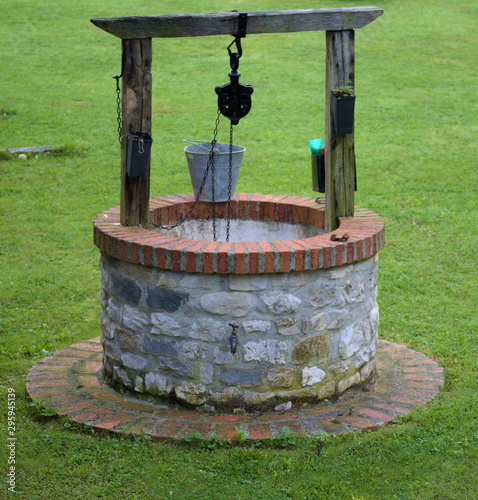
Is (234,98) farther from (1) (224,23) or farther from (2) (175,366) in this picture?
(2) (175,366)

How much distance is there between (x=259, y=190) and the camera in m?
11.0

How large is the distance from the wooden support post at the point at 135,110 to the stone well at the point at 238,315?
0.16 meters

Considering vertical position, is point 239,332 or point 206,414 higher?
point 239,332

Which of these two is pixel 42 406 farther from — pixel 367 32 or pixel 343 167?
pixel 367 32

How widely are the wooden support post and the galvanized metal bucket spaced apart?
23.8 inches

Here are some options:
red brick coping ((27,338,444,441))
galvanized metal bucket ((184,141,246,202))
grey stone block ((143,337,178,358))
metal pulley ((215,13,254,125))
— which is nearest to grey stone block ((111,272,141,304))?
grey stone block ((143,337,178,358))

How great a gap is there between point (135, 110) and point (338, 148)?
4.57 feet

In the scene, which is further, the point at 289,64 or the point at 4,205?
the point at 289,64

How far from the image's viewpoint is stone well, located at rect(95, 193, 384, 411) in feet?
17.1

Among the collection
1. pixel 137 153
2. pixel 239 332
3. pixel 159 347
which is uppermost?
pixel 137 153

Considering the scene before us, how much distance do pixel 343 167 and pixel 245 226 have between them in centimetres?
114

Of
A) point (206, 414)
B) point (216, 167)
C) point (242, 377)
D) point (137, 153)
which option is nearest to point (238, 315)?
point (242, 377)

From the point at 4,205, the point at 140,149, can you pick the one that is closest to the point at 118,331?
the point at 140,149

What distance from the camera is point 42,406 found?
546cm
